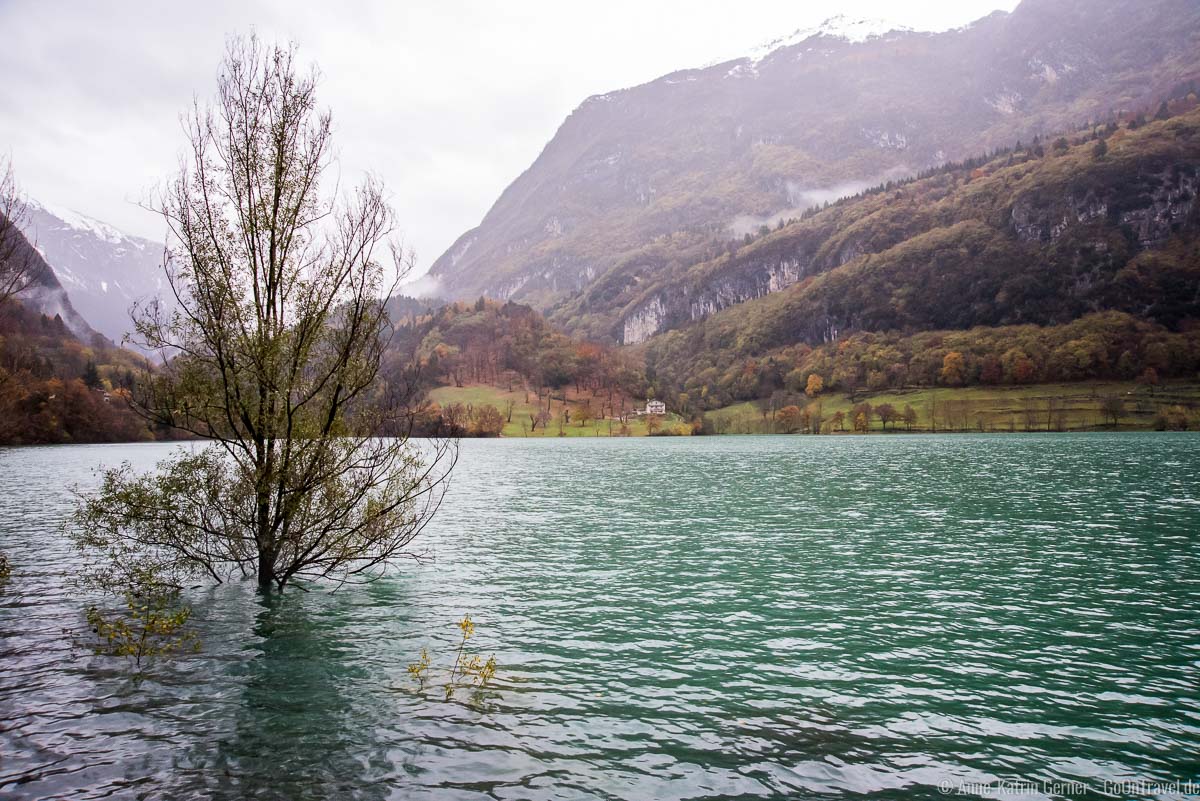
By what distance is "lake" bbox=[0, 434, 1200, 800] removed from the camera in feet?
38.2

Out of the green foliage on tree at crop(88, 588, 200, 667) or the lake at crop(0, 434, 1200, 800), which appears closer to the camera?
the lake at crop(0, 434, 1200, 800)

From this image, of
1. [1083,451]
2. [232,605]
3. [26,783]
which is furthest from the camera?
[1083,451]

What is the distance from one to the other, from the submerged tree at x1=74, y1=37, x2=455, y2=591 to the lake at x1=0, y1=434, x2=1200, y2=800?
3.88 meters

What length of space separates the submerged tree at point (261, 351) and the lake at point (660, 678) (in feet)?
12.7

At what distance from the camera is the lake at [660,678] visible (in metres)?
11.6

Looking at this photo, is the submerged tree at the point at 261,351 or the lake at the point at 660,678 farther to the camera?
the submerged tree at the point at 261,351

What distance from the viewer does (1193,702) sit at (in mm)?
14711

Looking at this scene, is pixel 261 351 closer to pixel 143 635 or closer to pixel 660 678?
pixel 143 635

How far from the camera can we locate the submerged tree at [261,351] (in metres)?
20.5

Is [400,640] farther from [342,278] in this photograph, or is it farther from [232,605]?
[342,278]

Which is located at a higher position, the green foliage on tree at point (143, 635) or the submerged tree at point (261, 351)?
the submerged tree at point (261, 351)

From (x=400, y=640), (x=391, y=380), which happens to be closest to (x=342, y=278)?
(x=391, y=380)

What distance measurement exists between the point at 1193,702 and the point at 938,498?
146ft

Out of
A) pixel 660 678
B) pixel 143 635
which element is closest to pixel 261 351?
pixel 143 635
